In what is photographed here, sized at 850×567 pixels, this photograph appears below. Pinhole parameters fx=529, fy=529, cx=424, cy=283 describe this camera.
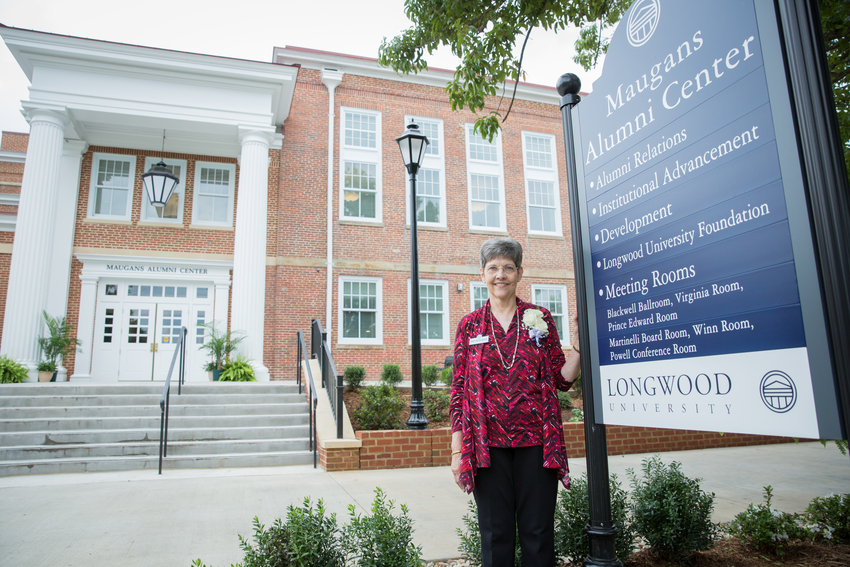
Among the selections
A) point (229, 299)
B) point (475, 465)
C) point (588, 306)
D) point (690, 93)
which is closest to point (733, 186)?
point (690, 93)

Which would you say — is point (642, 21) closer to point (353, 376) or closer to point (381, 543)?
point (381, 543)

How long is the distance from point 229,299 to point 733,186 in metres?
13.4

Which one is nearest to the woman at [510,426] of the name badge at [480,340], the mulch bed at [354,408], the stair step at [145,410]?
the name badge at [480,340]

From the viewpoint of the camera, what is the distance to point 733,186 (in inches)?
73.3

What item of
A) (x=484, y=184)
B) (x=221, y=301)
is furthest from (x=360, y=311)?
(x=484, y=184)

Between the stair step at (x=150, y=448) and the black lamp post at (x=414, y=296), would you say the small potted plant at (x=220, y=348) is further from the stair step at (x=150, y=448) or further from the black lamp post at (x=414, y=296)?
the black lamp post at (x=414, y=296)

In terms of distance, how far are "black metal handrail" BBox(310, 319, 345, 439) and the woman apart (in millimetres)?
4943

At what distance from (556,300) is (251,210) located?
9562 mm

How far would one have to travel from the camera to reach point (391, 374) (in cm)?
1318

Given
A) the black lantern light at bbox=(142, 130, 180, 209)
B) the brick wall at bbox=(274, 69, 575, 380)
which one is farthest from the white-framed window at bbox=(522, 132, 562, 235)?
the black lantern light at bbox=(142, 130, 180, 209)

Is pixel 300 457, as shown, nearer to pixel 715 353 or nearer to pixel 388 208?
pixel 715 353

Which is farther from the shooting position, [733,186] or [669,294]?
Answer: [669,294]

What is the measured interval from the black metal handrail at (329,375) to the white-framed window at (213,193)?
4.68m

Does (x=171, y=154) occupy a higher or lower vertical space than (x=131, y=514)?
higher
